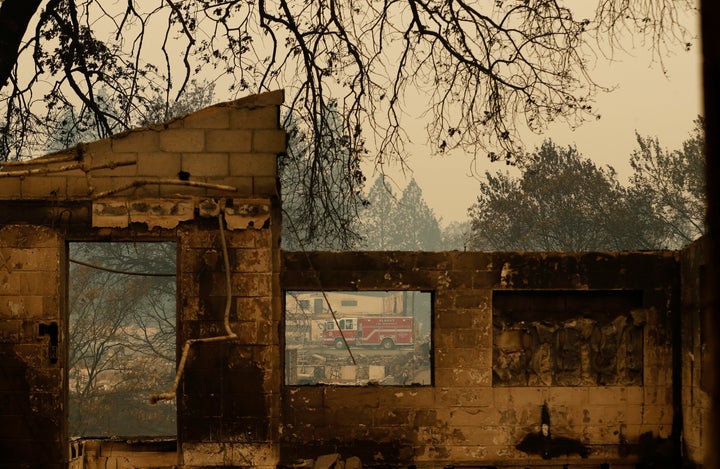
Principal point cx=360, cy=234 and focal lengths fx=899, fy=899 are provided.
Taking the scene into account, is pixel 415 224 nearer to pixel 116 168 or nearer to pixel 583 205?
pixel 583 205

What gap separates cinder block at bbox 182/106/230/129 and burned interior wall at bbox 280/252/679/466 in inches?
84.1

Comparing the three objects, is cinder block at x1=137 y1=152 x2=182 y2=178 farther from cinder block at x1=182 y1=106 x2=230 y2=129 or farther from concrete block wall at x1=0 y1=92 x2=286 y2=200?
cinder block at x1=182 y1=106 x2=230 y2=129

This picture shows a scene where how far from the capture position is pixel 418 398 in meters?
10.7

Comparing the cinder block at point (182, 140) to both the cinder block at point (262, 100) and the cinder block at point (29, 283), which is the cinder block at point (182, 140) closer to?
the cinder block at point (262, 100)

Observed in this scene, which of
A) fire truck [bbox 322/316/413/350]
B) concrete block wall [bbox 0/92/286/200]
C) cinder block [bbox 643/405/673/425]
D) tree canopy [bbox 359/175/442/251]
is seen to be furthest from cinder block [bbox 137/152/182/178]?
tree canopy [bbox 359/175/442/251]

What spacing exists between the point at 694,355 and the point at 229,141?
586cm

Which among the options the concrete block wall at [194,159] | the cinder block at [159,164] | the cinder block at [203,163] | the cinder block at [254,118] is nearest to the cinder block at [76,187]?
the concrete block wall at [194,159]

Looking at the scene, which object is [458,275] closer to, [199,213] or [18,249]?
[199,213]

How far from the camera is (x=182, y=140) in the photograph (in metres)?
9.12

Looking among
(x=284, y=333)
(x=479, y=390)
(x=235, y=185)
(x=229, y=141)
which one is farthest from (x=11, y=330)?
(x=479, y=390)

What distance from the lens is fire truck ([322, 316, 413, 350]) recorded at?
41.0 m

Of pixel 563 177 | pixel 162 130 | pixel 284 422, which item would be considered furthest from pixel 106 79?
pixel 563 177

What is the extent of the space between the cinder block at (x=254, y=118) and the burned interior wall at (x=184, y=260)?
0.5 inches

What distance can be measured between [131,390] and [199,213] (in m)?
22.3
